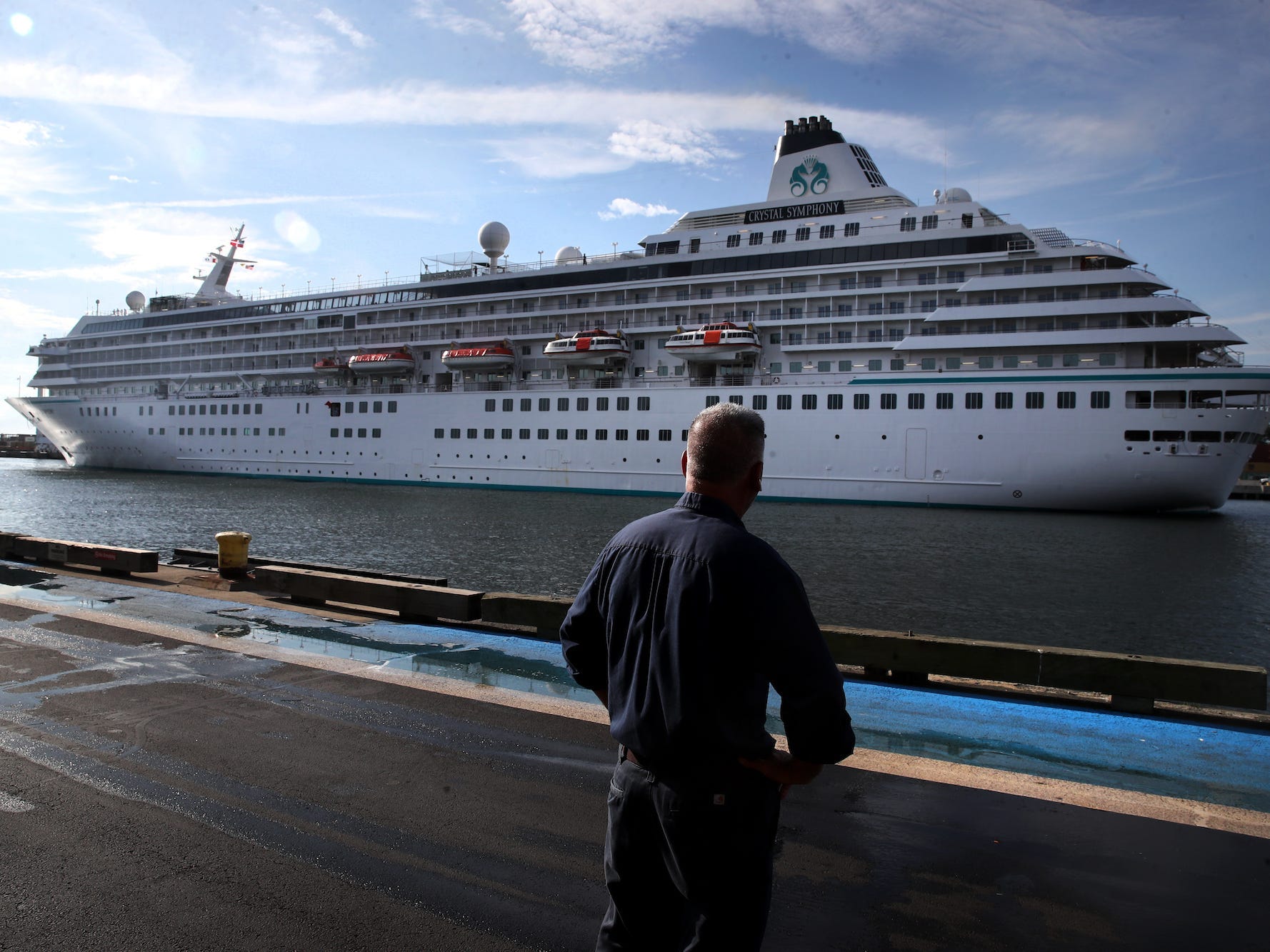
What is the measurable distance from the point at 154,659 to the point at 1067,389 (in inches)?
1255

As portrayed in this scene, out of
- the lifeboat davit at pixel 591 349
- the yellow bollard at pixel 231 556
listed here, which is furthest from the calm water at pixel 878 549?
the lifeboat davit at pixel 591 349

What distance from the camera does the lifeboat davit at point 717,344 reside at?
120ft

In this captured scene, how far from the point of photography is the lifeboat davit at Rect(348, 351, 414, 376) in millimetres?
47125

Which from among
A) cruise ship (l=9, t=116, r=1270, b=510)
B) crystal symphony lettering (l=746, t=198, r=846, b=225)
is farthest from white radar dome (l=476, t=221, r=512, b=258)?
crystal symphony lettering (l=746, t=198, r=846, b=225)

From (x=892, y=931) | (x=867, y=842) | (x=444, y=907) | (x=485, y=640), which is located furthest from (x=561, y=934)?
(x=485, y=640)

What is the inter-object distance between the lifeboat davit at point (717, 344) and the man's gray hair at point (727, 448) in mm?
34954

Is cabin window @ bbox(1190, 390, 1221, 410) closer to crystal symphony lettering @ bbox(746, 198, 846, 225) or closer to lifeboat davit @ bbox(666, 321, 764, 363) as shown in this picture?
crystal symphony lettering @ bbox(746, 198, 846, 225)

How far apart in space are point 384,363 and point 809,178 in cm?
2544

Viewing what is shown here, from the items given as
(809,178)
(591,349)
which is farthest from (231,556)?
(809,178)

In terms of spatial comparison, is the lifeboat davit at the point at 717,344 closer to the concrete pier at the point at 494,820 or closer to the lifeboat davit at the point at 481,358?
the lifeboat davit at the point at 481,358

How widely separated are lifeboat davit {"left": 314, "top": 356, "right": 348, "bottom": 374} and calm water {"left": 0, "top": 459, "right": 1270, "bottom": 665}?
516 inches

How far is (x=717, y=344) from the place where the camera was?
36938mm

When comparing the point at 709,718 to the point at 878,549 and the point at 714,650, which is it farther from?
the point at 878,549

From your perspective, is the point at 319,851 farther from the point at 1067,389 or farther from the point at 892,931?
the point at 1067,389
